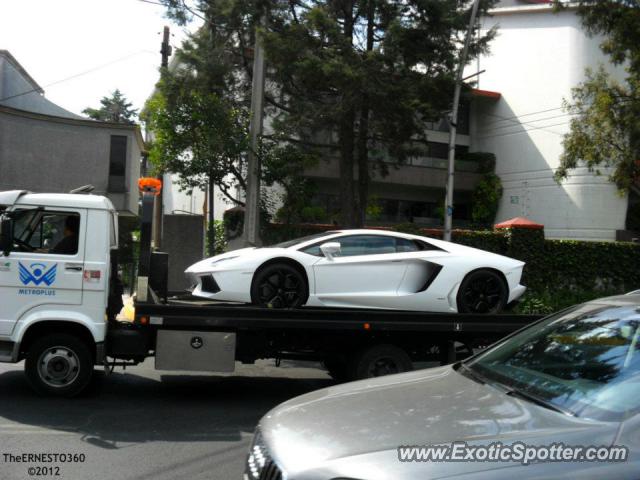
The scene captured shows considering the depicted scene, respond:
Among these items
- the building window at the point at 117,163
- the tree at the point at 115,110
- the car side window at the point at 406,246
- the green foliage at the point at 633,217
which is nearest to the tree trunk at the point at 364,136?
the car side window at the point at 406,246

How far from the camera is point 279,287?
25.3ft

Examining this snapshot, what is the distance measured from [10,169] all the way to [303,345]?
2067cm

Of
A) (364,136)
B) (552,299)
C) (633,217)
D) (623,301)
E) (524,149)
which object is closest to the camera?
(623,301)

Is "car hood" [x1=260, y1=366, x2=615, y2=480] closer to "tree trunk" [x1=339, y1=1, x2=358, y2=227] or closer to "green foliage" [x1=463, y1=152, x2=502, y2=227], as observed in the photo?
"tree trunk" [x1=339, y1=1, x2=358, y2=227]

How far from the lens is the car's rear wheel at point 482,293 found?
8.07 metres

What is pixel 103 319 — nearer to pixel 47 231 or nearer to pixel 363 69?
pixel 47 231

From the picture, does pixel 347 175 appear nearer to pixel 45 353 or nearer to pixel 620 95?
pixel 620 95

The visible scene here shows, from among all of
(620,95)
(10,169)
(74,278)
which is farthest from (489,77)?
(74,278)

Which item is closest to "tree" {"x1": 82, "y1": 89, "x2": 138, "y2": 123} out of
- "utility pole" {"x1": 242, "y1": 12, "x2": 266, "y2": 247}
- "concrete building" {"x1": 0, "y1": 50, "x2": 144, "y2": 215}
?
"concrete building" {"x1": 0, "y1": 50, "x2": 144, "y2": 215}

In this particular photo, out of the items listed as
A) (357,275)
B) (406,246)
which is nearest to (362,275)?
(357,275)

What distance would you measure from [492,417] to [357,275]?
5022 millimetres

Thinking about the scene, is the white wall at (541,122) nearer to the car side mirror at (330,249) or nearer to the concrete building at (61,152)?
the concrete building at (61,152)

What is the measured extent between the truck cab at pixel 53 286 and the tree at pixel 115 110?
193 feet

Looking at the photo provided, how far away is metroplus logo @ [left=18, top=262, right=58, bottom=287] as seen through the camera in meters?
6.92
